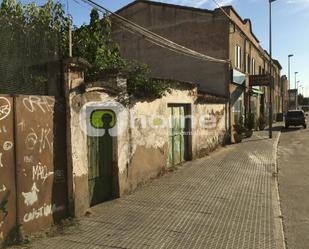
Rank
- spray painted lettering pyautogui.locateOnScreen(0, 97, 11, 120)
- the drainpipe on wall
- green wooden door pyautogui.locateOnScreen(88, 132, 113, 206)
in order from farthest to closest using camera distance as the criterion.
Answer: green wooden door pyautogui.locateOnScreen(88, 132, 113, 206) → the drainpipe on wall → spray painted lettering pyautogui.locateOnScreen(0, 97, 11, 120)

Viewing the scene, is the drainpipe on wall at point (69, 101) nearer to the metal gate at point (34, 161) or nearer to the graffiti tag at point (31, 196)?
the metal gate at point (34, 161)

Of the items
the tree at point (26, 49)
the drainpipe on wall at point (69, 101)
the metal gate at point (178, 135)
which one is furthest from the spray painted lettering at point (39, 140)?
the metal gate at point (178, 135)

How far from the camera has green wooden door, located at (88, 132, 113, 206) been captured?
8.59 metres

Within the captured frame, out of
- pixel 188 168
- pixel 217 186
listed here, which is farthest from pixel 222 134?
pixel 217 186

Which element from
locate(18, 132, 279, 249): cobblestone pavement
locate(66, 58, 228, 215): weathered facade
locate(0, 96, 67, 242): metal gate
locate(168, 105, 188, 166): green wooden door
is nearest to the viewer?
locate(0, 96, 67, 242): metal gate

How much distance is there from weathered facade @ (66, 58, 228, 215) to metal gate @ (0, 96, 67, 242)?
260 millimetres

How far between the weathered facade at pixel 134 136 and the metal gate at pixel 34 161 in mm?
260

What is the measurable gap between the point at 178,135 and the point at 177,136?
0.40 feet

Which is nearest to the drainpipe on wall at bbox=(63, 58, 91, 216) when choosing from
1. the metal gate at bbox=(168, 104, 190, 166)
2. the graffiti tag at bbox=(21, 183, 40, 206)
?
the graffiti tag at bbox=(21, 183, 40, 206)

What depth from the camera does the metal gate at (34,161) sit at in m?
6.27

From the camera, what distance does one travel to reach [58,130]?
7398 millimetres

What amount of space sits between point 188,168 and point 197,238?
718cm

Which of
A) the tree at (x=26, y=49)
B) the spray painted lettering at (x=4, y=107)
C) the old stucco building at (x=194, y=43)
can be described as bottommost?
the spray painted lettering at (x=4, y=107)

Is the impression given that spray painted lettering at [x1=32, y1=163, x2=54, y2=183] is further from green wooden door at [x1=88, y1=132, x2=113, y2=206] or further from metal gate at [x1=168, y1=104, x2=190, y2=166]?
metal gate at [x1=168, y1=104, x2=190, y2=166]
